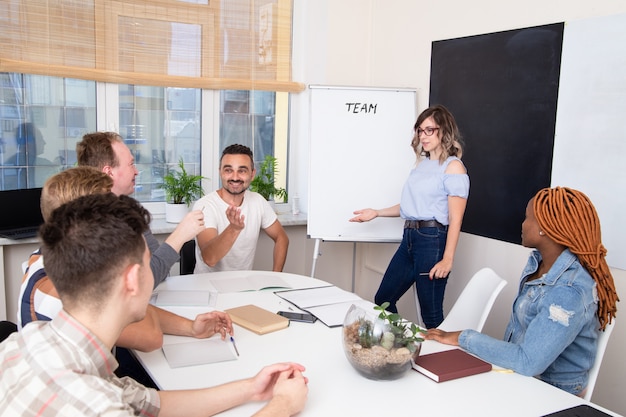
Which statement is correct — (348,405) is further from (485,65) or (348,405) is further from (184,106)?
(184,106)

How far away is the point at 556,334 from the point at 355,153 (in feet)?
7.78

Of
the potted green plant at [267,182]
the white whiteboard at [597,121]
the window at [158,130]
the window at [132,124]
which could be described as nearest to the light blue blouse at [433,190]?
the white whiteboard at [597,121]

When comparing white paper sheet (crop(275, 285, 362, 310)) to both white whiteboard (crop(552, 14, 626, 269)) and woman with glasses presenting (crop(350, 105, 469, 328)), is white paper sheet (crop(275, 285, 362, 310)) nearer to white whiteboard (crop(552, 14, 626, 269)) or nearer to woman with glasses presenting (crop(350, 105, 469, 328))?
woman with glasses presenting (crop(350, 105, 469, 328))

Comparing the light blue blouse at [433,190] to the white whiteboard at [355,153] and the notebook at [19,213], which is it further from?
the notebook at [19,213]

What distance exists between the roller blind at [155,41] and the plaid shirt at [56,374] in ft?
9.51

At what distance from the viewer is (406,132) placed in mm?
3859

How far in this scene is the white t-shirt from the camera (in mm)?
3113

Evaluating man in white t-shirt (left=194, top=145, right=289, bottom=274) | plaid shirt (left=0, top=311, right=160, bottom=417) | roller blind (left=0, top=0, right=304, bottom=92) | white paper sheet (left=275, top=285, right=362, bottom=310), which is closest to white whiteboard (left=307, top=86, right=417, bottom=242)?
man in white t-shirt (left=194, top=145, right=289, bottom=274)

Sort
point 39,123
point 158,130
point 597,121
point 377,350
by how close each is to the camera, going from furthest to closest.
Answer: point 158,130
point 39,123
point 597,121
point 377,350

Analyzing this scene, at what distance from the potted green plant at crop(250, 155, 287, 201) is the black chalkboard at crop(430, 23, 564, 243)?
4.32ft

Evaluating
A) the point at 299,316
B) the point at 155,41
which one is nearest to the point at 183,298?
the point at 299,316

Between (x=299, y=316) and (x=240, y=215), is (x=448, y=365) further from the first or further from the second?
(x=240, y=215)

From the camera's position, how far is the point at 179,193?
390 centimetres

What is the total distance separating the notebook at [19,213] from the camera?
3.23 meters
